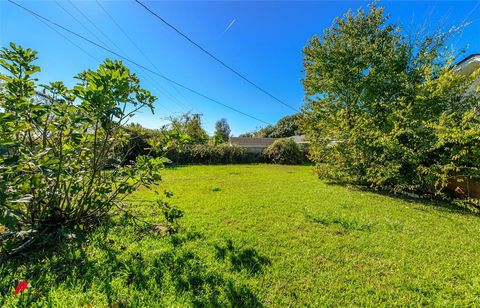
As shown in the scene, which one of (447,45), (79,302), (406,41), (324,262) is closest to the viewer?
(79,302)

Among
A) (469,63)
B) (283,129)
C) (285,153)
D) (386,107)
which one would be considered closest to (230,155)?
(285,153)

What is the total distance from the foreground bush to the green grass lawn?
54 centimetres

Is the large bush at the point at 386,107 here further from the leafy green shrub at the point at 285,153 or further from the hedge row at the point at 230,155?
the hedge row at the point at 230,155

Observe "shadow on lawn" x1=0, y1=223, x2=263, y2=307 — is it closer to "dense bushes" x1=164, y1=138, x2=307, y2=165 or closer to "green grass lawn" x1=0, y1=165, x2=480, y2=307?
"green grass lawn" x1=0, y1=165, x2=480, y2=307

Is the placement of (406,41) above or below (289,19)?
below

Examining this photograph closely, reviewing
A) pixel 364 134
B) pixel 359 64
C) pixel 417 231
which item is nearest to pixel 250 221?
pixel 417 231

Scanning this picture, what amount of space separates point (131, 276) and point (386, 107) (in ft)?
28.5

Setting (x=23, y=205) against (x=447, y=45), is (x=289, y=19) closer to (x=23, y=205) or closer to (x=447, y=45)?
(x=447, y=45)

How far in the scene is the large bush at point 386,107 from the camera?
550cm

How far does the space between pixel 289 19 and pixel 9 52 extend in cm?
1042

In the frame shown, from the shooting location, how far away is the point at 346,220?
4031mm

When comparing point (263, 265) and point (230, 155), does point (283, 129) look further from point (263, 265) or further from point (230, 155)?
point (263, 265)

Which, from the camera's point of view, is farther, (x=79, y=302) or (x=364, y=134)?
(x=364, y=134)

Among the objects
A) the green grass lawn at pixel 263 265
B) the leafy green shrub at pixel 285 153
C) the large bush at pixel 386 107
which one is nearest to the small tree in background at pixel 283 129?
the leafy green shrub at pixel 285 153
